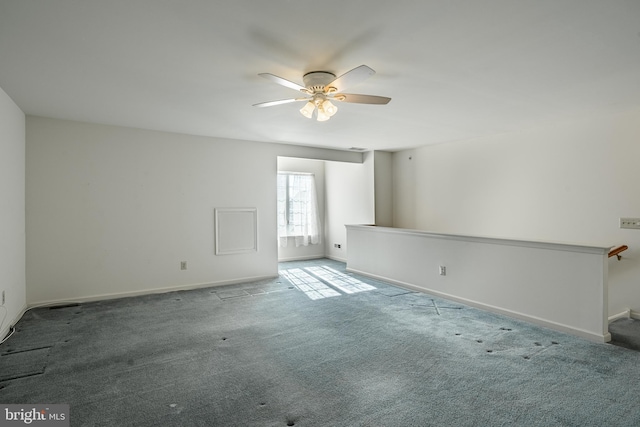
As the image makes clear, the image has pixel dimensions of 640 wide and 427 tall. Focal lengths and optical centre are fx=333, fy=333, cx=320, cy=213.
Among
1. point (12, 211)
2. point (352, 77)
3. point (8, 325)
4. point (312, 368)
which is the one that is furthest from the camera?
point (12, 211)

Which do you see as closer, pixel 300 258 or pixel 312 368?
pixel 312 368

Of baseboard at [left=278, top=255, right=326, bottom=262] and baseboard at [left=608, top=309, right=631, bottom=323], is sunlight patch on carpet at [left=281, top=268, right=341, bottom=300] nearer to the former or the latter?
baseboard at [left=278, top=255, right=326, bottom=262]

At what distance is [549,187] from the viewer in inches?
171

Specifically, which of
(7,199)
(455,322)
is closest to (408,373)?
(455,322)

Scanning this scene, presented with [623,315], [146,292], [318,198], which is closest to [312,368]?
[146,292]

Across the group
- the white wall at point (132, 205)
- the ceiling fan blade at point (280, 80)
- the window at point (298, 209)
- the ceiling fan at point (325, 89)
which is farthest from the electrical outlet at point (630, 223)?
the window at point (298, 209)

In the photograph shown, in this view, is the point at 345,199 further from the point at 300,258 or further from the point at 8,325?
the point at 8,325

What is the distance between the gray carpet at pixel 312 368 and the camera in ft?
6.59

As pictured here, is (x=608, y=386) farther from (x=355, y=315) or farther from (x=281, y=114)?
(x=281, y=114)

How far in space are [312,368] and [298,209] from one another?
5.28m

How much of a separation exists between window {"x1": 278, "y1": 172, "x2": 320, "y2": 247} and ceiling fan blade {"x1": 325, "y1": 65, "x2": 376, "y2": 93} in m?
4.94

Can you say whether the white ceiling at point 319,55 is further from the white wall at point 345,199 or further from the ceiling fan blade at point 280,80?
the white wall at point 345,199

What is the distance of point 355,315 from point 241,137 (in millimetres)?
3211

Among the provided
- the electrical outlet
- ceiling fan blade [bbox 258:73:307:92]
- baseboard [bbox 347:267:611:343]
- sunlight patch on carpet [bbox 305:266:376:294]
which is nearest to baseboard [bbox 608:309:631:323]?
baseboard [bbox 347:267:611:343]
